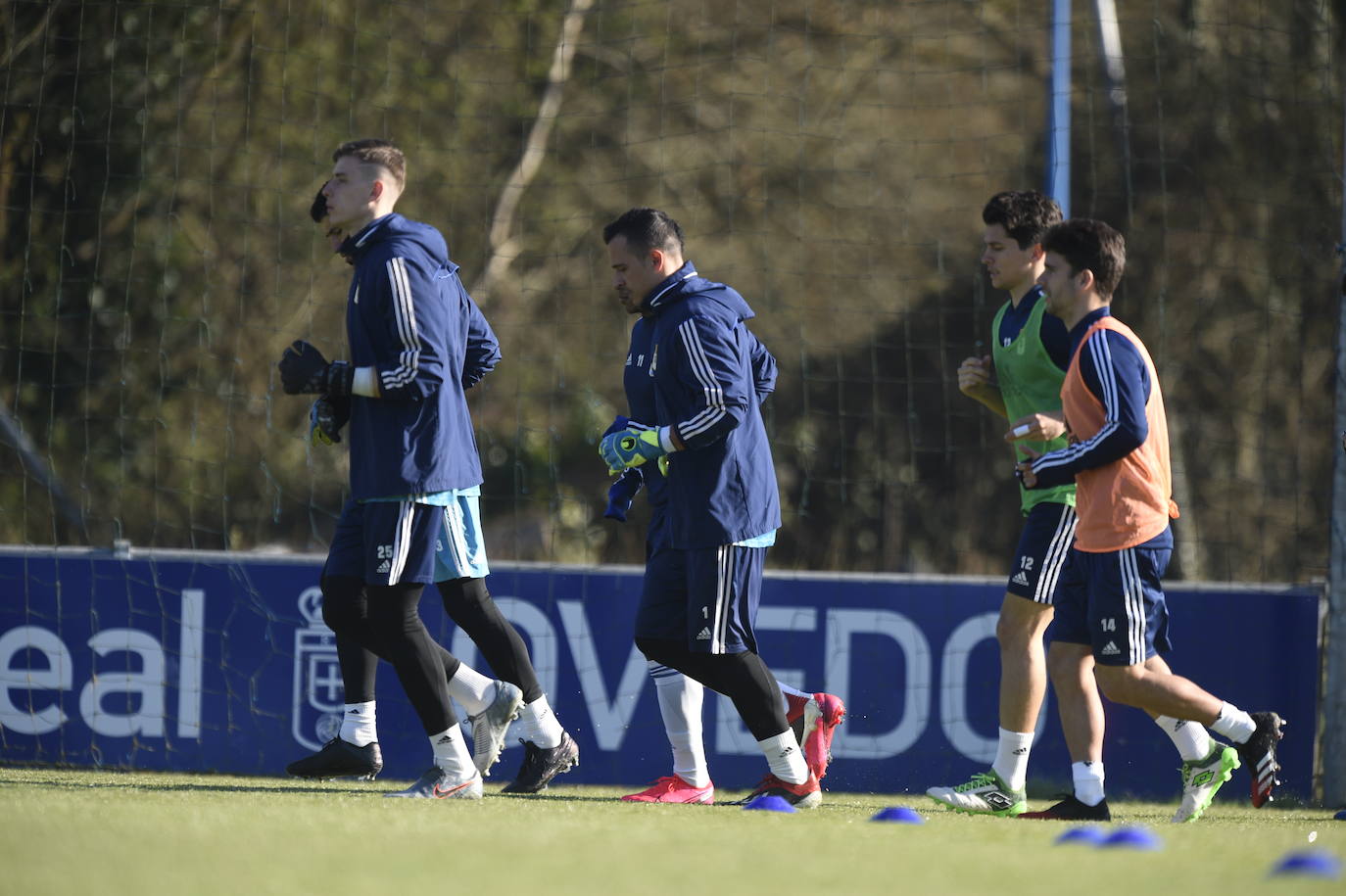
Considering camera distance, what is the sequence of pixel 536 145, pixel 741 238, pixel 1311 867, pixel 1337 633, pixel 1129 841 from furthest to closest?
1. pixel 741 238
2. pixel 536 145
3. pixel 1337 633
4. pixel 1129 841
5. pixel 1311 867

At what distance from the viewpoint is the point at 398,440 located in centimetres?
532

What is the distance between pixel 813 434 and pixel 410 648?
11.8 m

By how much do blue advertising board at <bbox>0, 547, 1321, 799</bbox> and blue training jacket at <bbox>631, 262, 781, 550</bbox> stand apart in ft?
5.76

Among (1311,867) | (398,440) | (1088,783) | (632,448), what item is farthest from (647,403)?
(1311,867)

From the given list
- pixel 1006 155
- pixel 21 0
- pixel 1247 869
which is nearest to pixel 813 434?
pixel 1006 155

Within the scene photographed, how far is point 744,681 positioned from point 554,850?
1.39 metres

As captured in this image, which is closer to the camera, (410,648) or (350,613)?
(410,648)

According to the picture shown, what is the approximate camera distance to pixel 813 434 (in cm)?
1688

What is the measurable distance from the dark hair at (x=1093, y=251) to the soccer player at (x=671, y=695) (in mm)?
1058

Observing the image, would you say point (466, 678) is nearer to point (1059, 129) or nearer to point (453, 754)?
point (453, 754)

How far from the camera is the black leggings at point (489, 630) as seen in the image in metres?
5.61

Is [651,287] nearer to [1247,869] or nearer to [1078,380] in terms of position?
[1078,380]

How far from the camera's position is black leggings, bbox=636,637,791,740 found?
542cm

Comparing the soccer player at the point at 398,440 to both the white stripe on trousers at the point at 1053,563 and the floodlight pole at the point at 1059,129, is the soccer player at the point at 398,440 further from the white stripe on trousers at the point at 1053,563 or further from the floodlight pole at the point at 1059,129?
the floodlight pole at the point at 1059,129
